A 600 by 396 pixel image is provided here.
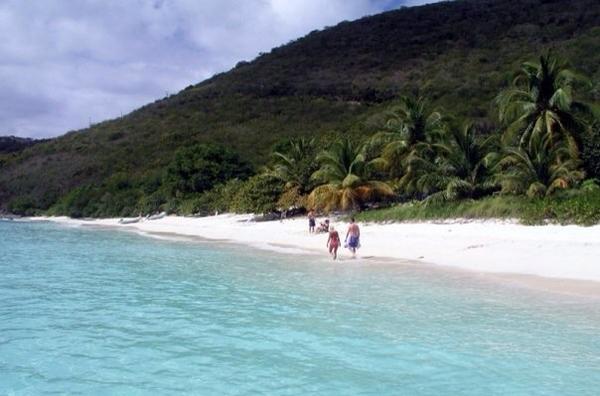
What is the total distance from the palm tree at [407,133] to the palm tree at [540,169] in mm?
5495

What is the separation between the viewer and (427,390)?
6.34 metres

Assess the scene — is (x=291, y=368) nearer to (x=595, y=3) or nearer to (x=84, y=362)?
(x=84, y=362)

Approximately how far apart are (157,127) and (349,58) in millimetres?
30952

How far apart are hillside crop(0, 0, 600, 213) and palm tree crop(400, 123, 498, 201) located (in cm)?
2080

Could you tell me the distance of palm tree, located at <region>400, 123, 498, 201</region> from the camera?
76.1ft

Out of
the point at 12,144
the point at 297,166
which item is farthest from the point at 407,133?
the point at 12,144

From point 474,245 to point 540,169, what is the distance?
17.9 feet

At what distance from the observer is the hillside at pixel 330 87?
6025cm

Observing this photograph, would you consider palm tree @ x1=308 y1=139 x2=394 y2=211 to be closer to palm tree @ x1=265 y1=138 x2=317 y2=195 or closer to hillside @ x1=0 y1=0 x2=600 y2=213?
palm tree @ x1=265 y1=138 x2=317 y2=195

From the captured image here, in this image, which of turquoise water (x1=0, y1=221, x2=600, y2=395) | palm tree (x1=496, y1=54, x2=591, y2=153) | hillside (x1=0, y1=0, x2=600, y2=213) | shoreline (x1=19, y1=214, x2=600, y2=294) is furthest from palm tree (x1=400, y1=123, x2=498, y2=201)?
hillside (x1=0, y1=0, x2=600, y2=213)

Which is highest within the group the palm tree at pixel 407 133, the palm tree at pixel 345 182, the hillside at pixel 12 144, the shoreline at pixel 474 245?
the hillside at pixel 12 144

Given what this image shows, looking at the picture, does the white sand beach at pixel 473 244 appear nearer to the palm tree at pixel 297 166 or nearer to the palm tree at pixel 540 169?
the palm tree at pixel 540 169

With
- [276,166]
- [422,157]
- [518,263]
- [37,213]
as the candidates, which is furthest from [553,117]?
[37,213]

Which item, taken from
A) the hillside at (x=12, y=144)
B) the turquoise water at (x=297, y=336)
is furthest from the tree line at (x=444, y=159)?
the hillside at (x=12, y=144)
